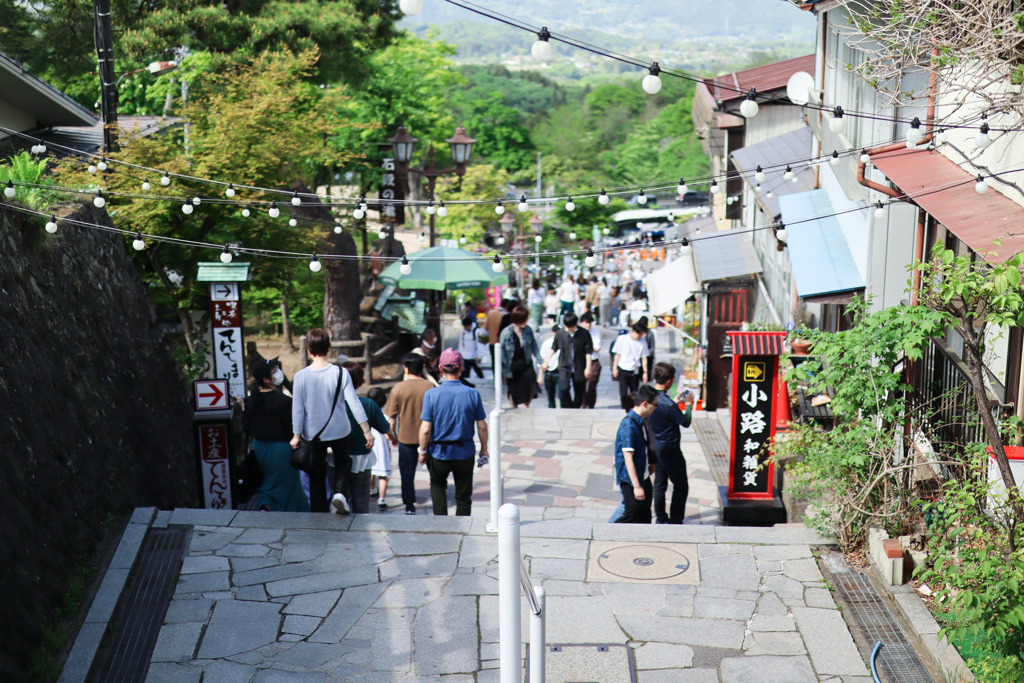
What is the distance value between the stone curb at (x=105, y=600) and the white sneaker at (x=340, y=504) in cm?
156

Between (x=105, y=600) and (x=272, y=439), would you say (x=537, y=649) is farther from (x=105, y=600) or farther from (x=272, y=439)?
(x=272, y=439)

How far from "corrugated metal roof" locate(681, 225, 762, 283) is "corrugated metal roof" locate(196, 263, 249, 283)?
888 centimetres

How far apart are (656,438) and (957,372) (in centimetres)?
256

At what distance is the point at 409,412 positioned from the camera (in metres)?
8.38

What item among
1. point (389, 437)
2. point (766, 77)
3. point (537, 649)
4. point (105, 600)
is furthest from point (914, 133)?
point (766, 77)

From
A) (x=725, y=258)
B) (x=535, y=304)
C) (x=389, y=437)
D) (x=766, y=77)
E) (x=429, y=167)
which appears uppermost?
(x=766, y=77)

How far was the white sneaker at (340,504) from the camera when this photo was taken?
7340mm

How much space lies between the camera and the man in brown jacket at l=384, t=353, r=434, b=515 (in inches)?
329

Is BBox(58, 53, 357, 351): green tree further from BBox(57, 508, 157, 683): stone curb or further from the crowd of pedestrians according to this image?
BBox(57, 508, 157, 683): stone curb

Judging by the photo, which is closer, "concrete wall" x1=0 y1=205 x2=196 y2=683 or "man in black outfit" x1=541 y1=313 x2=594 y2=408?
"concrete wall" x1=0 y1=205 x2=196 y2=683

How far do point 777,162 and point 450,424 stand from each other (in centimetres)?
1190

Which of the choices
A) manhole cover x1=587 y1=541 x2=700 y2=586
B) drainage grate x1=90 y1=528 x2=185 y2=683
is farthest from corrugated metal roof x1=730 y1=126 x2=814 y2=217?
drainage grate x1=90 y1=528 x2=185 y2=683

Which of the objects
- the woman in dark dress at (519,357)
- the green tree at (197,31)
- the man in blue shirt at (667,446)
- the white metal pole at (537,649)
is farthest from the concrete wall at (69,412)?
the green tree at (197,31)

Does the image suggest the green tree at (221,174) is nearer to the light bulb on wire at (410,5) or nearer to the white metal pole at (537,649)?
the light bulb on wire at (410,5)
